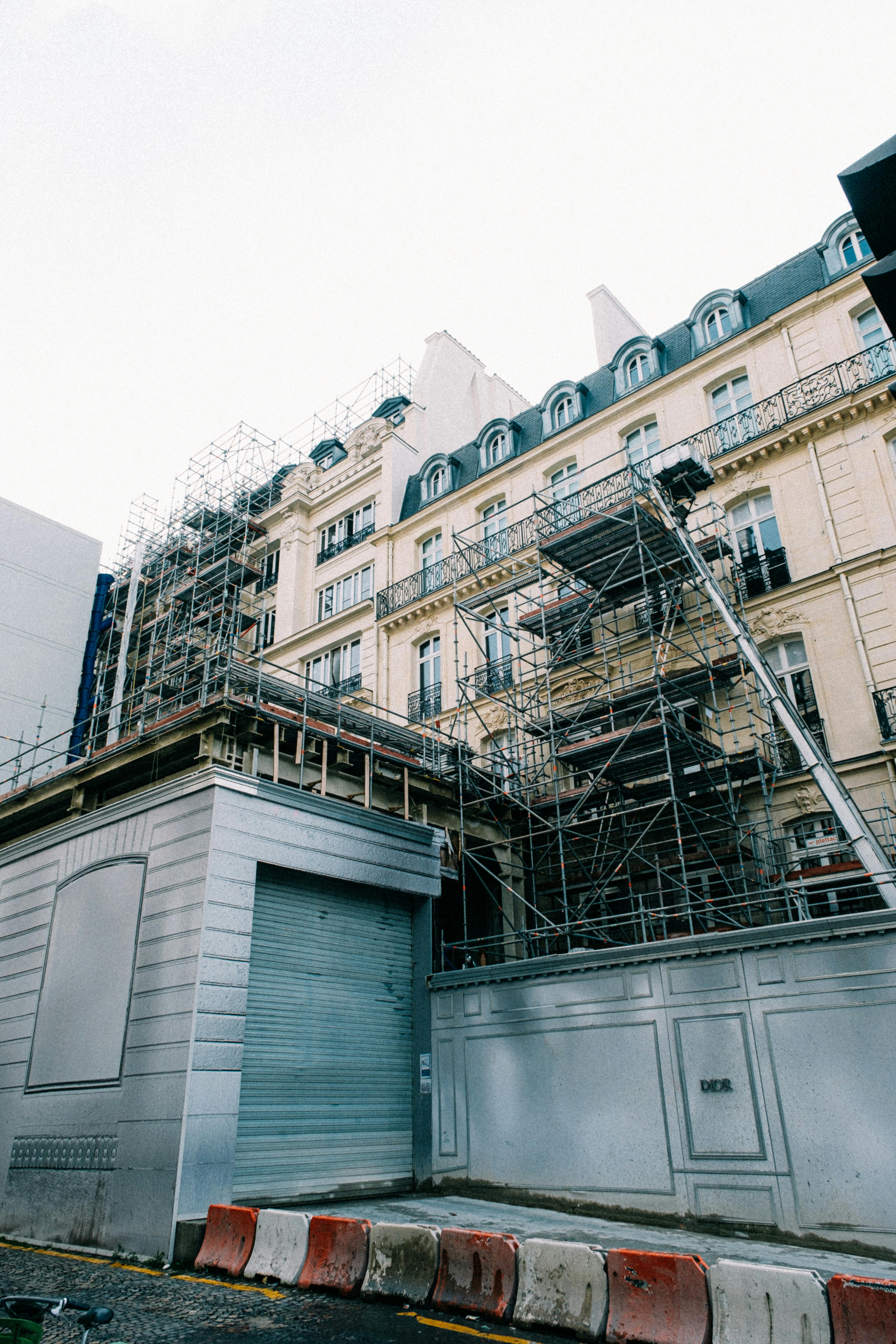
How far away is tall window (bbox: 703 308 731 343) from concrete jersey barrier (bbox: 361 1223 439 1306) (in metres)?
19.5

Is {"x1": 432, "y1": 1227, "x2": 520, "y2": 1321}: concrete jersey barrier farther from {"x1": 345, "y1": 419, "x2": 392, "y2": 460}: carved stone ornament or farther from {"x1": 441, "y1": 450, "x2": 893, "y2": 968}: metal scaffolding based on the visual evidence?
{"x1": 345, "y1": 419, "x2": 392, "y2": 460}: carved stone ornament

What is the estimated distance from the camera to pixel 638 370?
2298 cm

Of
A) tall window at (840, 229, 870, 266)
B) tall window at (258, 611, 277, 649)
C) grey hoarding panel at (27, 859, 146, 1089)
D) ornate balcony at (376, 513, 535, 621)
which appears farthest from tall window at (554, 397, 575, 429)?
grey hoarding panel at (27, 859, 146, 1089)

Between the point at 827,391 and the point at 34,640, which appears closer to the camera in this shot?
the point at 827,391

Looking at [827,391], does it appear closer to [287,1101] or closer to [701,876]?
[701,876]

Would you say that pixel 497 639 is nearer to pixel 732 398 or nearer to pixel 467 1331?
pixel 732 398

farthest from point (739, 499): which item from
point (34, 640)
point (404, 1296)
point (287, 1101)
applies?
point (34, 640)

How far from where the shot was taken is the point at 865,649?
1634 centimetres

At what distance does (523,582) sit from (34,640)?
67.0ft

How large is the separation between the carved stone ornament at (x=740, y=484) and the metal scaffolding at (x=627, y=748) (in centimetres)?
48

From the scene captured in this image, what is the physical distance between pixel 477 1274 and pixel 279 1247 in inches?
97.3

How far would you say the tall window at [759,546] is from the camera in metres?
18.2

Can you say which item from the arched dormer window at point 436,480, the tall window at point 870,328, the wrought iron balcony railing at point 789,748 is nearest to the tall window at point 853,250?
the tall window at point 870,328

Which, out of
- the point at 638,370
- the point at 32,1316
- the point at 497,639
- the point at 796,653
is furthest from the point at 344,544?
the point at 32,1316
